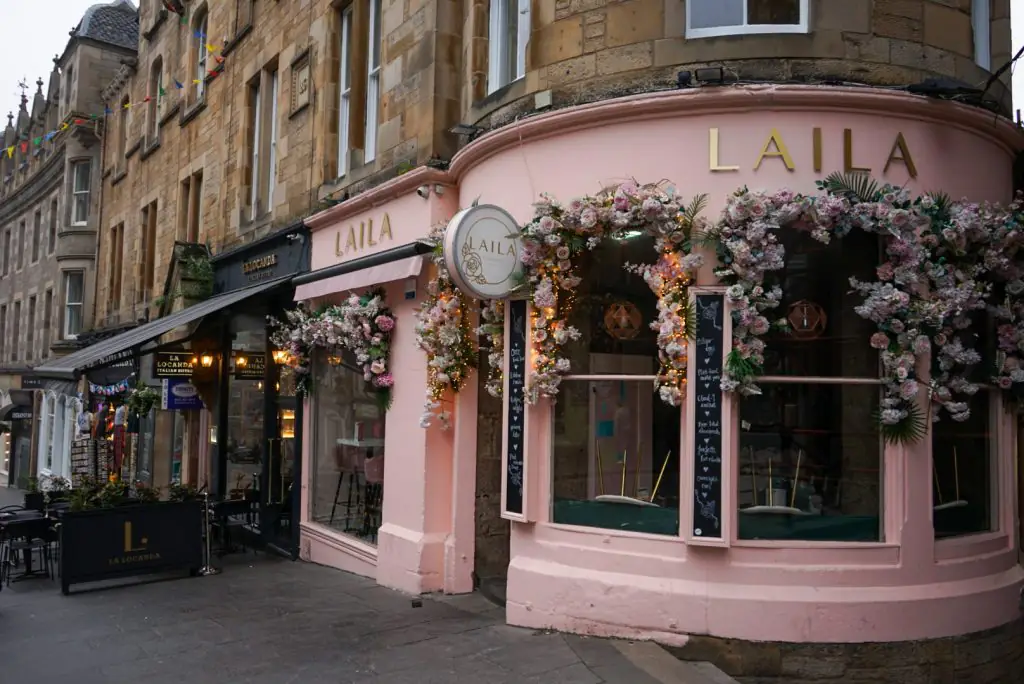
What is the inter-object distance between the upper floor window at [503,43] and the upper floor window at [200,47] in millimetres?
10003

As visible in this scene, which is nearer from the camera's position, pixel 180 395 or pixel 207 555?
pixel 207 555

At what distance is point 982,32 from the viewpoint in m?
7.23

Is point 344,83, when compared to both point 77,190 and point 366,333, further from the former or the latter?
point 77,190

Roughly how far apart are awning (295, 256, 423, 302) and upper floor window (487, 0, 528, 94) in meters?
1.89

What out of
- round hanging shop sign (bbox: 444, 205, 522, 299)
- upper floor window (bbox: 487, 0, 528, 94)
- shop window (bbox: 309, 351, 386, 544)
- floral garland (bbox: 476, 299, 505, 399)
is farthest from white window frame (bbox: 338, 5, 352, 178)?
round hanging shop sign (bbox: 444, 205, 522, 299)

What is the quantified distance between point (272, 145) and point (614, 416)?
8739 mm

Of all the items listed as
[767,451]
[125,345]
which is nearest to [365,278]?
[125,345]

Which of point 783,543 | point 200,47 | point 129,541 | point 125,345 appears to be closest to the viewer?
point 783,543

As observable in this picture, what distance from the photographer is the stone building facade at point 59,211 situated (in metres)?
25.1

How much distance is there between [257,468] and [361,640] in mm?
6557

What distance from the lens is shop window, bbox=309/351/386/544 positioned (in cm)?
983

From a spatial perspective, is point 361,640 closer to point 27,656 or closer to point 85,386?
point 27,656

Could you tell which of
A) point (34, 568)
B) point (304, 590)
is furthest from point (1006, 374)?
Result: point (34, 568)

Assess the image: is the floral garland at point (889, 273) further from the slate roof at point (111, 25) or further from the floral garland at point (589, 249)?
the slate roof at point (111, 25)
